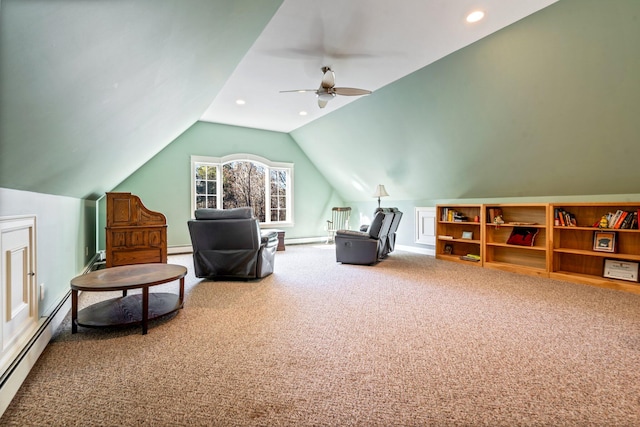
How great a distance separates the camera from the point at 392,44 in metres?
3.33

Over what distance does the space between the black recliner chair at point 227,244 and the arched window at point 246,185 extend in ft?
9.92

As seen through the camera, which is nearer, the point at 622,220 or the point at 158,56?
the point at 158,56

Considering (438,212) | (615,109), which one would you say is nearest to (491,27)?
(615,109)

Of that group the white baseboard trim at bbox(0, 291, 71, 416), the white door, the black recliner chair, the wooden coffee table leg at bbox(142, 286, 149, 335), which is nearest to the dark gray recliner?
the black recliner chair

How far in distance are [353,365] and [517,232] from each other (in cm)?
413

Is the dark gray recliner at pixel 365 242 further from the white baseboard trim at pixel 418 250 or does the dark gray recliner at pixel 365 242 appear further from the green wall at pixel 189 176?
the green wall at pixel 189 176

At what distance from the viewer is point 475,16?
111 inches

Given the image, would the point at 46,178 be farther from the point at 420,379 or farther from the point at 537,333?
the point at 537,333

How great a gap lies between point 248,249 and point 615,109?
14.0 ft

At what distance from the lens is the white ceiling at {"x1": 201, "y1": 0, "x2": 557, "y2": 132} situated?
8.87ft

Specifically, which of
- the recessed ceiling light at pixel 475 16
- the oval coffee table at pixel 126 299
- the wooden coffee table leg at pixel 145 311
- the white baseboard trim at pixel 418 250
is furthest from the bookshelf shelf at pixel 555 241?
the wooden coffee table leg at pixel 145 311

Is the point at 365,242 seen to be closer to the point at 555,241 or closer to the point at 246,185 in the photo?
the point at 555,241

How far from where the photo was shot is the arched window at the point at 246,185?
22.0 ft

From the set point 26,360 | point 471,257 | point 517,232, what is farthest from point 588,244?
point 26,360
